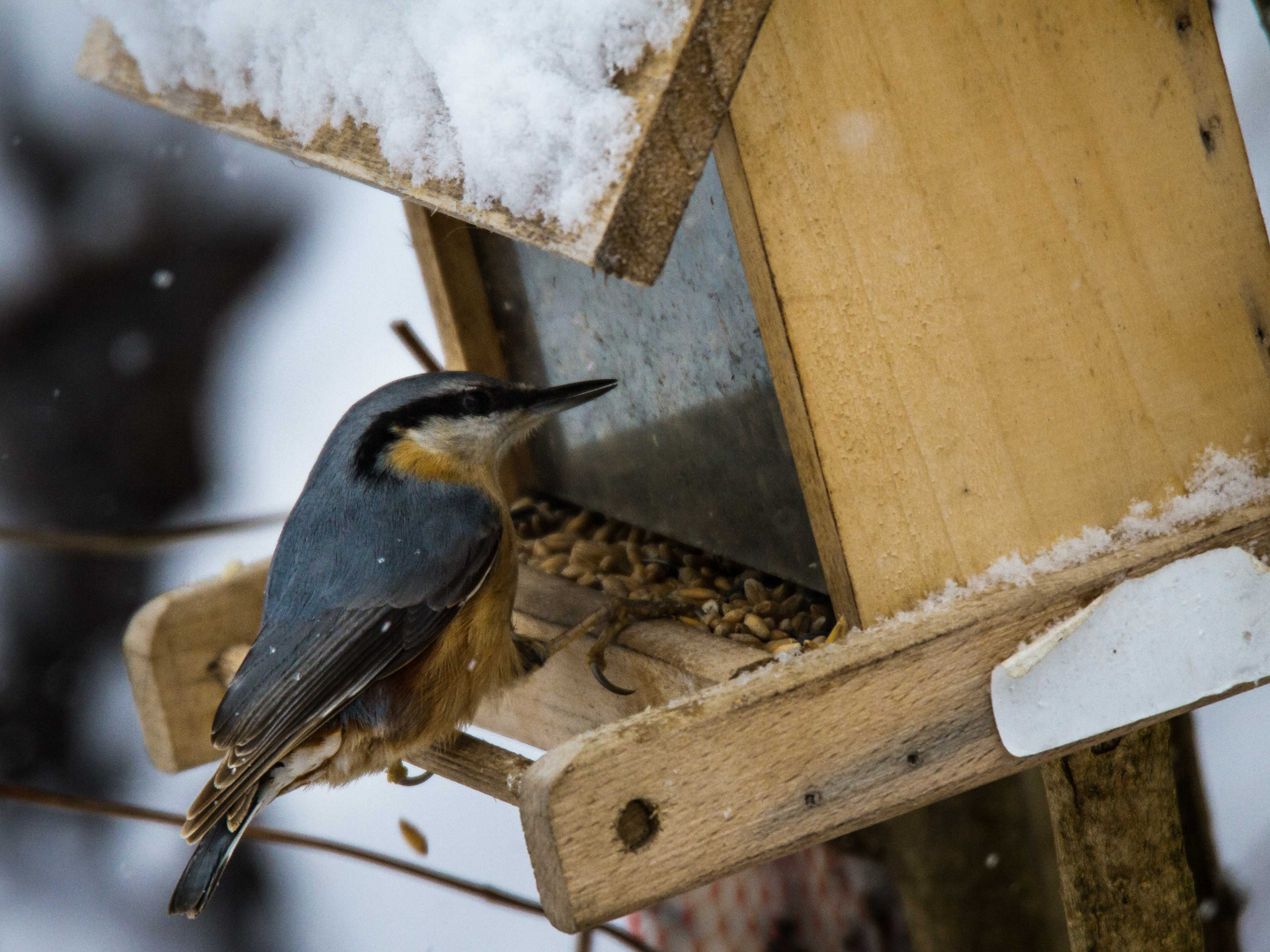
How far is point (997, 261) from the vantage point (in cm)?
147

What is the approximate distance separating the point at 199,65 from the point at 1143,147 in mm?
1314

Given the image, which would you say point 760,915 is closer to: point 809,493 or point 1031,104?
point 809,493

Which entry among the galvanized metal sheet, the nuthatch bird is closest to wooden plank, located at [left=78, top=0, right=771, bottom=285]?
the galvanized metal sheet

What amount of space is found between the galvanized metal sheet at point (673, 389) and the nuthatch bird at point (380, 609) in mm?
136

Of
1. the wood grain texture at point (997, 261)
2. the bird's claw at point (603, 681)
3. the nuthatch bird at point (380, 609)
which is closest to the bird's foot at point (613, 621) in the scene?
the bird's claw at point (603, 681)

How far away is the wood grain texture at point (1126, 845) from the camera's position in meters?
1.74

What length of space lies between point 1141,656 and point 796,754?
42 centimetres

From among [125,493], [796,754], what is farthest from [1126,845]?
[125,493]

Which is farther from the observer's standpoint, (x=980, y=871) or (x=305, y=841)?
(x=980, y=871)

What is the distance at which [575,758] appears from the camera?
46.8 inches

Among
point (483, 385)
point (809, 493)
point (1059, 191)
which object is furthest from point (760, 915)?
point (1059, 191)

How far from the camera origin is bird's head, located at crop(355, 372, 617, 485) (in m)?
1.99

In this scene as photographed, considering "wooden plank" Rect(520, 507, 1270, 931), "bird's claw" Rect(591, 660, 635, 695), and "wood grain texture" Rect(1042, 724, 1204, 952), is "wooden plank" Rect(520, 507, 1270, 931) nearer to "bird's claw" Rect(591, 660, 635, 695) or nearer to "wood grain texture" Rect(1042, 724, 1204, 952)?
"wood grain texture" Rect(1042, 724, 1204, 952)

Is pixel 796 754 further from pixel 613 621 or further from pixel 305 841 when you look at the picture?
pixel 305 841
